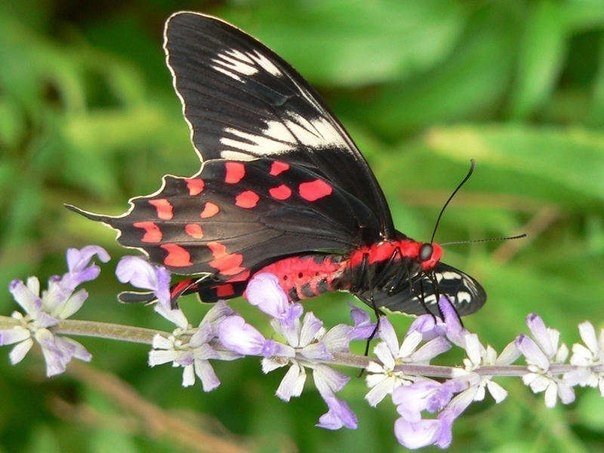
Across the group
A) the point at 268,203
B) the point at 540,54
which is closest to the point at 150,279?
the point at 268,203

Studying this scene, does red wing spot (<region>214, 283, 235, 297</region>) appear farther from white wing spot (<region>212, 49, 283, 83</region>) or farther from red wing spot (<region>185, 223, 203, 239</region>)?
white wing spot (<region>212, 49, 283, 83</region>)

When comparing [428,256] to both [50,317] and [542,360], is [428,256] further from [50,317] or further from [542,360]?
[50,317]

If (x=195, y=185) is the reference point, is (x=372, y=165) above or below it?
below

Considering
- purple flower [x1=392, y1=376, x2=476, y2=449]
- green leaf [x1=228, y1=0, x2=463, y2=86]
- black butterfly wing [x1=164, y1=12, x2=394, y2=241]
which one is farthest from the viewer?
green leaf [x1=228, y1=0, x2=463, y2=86]

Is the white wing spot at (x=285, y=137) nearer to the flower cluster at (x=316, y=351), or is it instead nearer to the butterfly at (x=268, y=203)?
the butterfly at (x=268, y=203)

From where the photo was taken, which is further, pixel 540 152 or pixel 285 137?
pixel 540 152

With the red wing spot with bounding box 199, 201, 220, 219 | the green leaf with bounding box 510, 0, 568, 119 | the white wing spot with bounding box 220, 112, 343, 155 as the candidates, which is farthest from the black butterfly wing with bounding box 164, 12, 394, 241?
the green leaf with bounding box 510, 0, 568, 119

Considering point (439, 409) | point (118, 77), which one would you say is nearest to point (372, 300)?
point (439, 409)
